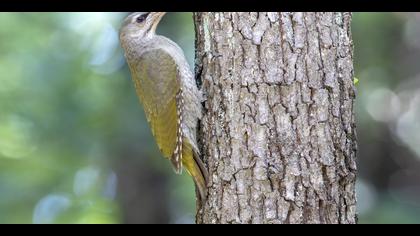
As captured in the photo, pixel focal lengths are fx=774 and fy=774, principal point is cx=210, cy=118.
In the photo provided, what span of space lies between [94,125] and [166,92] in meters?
3.67

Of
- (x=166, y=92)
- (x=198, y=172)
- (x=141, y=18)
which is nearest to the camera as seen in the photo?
(x=198, y=172)

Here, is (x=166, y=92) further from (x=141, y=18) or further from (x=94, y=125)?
(x=94, y=125)

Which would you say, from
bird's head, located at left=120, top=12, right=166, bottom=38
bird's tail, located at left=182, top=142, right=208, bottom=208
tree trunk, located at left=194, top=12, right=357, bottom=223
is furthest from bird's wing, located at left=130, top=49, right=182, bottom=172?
tree trunk, located at left=194, top=12, right=357, bottom=223

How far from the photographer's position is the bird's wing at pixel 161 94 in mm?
5371

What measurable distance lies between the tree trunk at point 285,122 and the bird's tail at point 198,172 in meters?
0.12

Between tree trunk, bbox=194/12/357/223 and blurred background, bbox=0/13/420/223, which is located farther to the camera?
blurred background, bbox=0/13/420/223

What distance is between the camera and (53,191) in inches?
387

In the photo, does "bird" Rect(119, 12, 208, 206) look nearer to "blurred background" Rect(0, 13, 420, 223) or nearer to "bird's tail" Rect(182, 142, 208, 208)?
"bird's tail" Rect(182, 142, 208, 208)

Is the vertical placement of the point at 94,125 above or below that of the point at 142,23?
above

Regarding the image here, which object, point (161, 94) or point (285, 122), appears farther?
point (161, 94)

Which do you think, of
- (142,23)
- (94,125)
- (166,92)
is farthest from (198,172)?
(94,125)

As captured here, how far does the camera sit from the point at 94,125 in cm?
904

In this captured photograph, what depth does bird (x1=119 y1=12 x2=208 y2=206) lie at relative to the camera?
198 inches

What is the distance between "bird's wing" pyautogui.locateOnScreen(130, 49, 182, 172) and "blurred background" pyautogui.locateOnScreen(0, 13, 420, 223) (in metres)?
2.90
